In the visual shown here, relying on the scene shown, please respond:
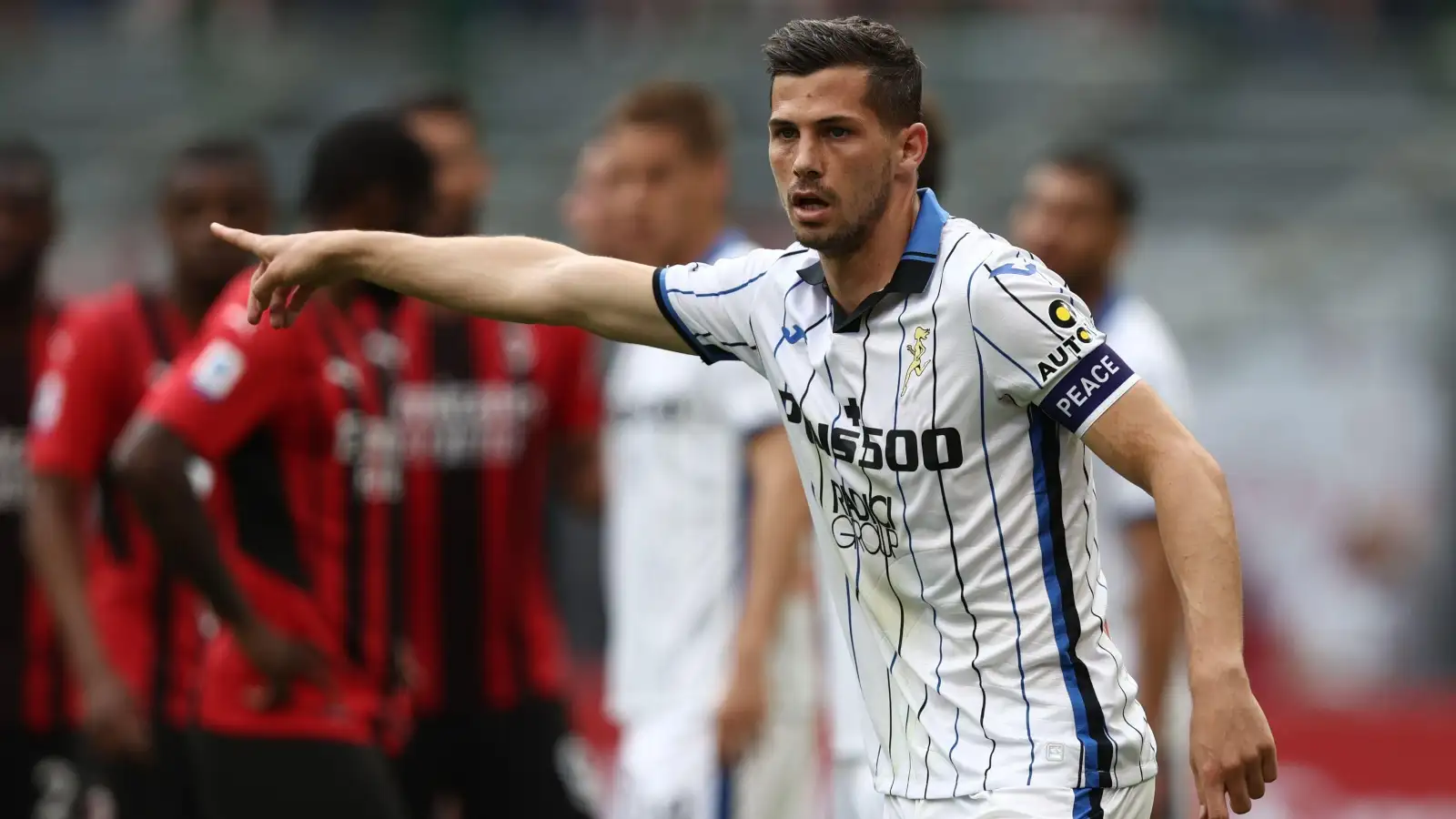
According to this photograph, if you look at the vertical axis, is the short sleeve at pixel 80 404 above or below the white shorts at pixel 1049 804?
above

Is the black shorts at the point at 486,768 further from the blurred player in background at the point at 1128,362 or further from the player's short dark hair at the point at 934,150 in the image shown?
the player's short dark hair at the point at 934,150

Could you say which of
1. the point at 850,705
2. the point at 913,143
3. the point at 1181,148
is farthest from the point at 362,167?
the point at 1181,148

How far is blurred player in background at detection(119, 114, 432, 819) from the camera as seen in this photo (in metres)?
5.31

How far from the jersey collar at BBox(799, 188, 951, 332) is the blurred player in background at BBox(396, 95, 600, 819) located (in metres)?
2.55

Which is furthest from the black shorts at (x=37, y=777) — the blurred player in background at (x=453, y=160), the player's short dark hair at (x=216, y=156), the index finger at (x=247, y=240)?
the index finger at (x=247, y=240)

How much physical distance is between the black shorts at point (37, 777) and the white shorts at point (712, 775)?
194 centimetres

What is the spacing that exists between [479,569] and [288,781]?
1.27 m

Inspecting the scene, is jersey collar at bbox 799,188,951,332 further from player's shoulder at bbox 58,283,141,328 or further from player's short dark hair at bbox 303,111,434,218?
player's shoulder at bbox 58,283,141,328

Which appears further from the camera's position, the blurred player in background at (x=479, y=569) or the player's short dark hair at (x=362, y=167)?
the blurred player in background at (x=479, y=569)

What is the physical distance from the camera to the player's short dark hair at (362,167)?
5.77 m

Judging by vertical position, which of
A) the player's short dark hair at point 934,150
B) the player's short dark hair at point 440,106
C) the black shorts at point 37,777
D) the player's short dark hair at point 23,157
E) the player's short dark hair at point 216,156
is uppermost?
the player's short dark hair at point 440,106

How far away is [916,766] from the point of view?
3.98 m

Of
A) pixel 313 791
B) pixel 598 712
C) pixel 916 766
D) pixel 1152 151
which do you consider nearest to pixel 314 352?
pixel 313 791

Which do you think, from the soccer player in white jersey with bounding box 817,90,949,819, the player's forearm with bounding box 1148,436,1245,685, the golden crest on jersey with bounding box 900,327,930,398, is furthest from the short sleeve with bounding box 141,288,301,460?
the player's forearm with bounding box 1148,436,1245,685
